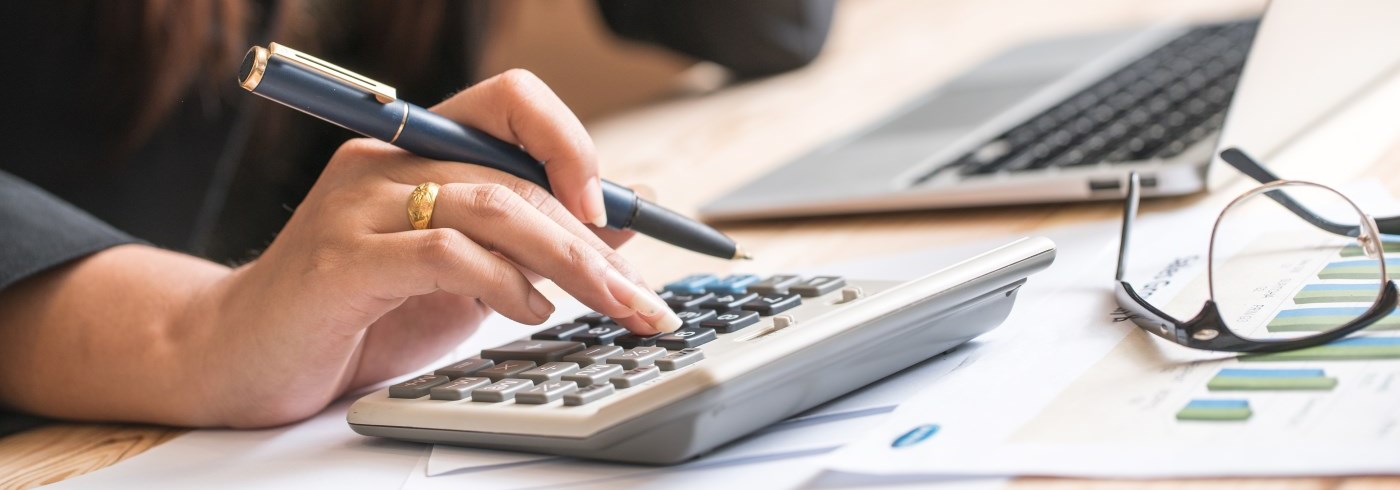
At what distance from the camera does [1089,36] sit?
116 centimetres

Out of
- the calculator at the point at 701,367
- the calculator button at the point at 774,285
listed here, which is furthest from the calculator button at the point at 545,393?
the calculator button at the point at 774,285

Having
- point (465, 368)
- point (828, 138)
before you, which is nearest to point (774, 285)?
point (465, 368)

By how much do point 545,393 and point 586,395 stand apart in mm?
19

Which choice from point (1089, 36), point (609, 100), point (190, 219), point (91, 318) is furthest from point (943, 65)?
point (91, 318)

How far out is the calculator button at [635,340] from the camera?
428mm

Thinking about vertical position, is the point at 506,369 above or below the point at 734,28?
below

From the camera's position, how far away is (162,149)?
2.68ft

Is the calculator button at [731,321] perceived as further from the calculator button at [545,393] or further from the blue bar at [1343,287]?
the blue bar at [1343,287]

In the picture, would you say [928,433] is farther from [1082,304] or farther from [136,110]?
[136,110]

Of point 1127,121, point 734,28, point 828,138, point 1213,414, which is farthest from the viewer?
point 734,28

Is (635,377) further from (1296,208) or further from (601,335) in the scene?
(1296,208)

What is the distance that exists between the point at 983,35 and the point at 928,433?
107 centimetres

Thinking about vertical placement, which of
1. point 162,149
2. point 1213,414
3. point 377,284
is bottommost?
point 1213,414

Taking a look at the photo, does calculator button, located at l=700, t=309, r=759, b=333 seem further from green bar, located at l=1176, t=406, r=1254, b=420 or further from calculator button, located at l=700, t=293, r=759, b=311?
green bar, located at l=1176, t=406, r=1254, b=420
